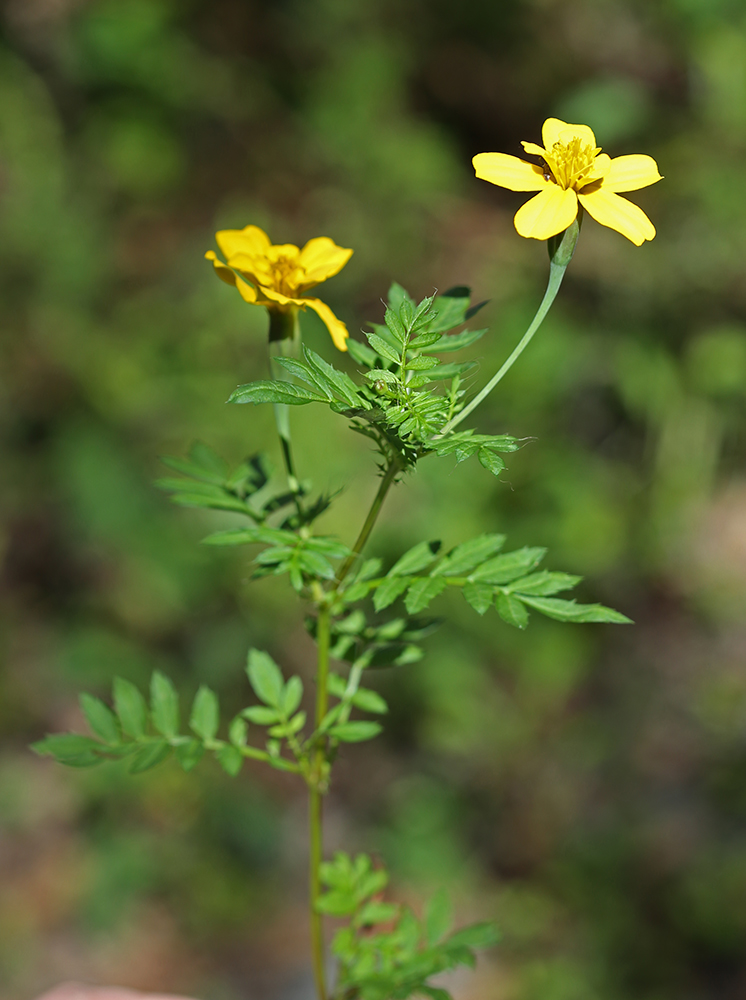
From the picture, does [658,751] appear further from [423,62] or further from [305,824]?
[423,62]

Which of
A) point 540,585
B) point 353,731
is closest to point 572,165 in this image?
point 540,585

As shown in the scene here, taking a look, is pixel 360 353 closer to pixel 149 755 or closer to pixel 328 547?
pixel 328 547

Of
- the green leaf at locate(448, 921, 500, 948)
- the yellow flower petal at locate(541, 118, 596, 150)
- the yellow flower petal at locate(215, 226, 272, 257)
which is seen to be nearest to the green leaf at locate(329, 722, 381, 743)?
the green leaf at locate(448, 921, 500, 948)

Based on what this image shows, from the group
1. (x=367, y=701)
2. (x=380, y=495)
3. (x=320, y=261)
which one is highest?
(x=320, y=261)

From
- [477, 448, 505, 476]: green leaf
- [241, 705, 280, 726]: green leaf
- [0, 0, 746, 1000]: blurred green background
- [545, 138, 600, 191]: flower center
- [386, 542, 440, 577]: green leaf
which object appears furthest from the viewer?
[0, 0, 746, 1000]: blurred green background

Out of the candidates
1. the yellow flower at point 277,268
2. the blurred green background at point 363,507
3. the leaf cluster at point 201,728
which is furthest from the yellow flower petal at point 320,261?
the blurred green background at point 363,507

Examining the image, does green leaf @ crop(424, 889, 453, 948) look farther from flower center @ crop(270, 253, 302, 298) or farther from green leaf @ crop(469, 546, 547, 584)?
flower center @ crop(270, 253, 302, 298)

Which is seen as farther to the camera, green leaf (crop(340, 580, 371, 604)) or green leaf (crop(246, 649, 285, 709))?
green leaf (crop(246, 649, 285, 709))
